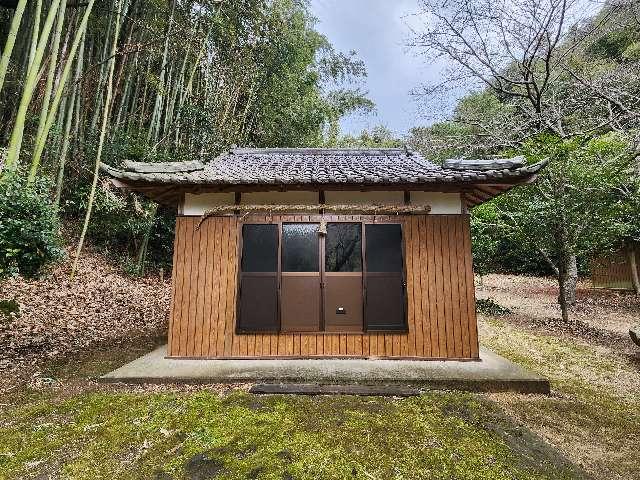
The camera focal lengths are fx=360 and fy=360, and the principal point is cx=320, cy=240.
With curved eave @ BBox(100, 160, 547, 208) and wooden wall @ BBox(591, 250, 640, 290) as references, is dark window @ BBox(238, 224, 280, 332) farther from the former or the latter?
wooden wall @ BBox(591, 250, 640, 290)

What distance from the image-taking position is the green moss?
2.64m

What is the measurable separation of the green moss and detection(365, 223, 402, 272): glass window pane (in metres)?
1.79

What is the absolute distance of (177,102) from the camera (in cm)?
1159

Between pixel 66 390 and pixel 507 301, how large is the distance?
12.4 metres

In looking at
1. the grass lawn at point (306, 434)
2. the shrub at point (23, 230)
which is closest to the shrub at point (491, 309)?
the grass lawn at point (306, 434)

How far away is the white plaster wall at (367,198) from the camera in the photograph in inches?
208

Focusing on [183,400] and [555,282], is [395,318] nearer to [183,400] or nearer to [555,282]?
[183,400]

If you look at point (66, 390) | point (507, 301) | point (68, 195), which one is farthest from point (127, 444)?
point (507, 301)

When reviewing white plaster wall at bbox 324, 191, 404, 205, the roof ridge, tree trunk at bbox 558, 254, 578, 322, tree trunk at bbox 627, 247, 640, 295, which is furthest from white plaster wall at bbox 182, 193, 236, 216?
tree trunk at bbox 627, 247, 640, 295

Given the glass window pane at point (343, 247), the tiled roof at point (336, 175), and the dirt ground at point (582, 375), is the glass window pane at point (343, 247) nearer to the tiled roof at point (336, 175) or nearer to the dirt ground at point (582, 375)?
the tiled roof at point (336, 175)

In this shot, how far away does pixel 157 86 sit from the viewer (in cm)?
956

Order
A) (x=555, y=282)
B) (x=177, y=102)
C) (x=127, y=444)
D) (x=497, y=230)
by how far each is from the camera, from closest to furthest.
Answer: (x=127, y=444), (x=497, y=230), (x=177, y=102), (x=555, y=282)

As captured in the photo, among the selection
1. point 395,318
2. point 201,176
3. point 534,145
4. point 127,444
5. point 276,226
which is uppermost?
point 534,145

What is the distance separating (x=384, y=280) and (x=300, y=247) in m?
1.28
